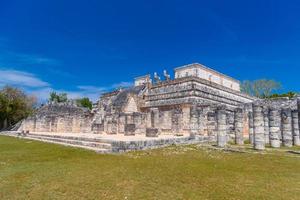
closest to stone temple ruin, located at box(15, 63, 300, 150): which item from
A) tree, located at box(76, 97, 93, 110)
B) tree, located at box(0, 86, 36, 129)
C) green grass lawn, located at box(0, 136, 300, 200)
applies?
tree, located at box(0, 86, 36, 129)

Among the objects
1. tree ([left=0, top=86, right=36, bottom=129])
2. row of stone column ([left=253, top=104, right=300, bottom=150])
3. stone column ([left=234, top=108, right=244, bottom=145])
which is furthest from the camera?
tree ([left=0, top=86, right=36, bottom=129])

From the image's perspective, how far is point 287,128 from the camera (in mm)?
11734

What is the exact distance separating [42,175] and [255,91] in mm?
42502

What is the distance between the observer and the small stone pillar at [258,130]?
9.91 meters

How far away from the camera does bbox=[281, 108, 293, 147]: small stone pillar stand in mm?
11650

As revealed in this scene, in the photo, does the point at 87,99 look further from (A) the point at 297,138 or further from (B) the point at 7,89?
(A) the point at 297,138

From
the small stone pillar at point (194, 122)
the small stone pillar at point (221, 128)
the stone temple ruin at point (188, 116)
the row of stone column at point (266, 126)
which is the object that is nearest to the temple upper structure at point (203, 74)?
the stone temple ruin at point (188, 116)

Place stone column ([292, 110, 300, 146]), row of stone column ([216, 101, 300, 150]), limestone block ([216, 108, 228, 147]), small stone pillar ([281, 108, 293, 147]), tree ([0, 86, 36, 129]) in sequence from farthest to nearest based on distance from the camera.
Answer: tree ([0, 86, 36, 129])
stone column ([292, 110, 300, 146])
small stone pillar ([281, 108, 293, 147])
limestone block ([216, 108, 228, 147])
row of stone column ([216, 101, 300, 150])

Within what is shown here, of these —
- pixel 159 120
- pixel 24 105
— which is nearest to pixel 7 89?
pixel 24 105

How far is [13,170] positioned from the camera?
519cm

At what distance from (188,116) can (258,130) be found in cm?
573

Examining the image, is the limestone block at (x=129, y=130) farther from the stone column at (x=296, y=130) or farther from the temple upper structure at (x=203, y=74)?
the temple upper structure at (x=203, y=74)

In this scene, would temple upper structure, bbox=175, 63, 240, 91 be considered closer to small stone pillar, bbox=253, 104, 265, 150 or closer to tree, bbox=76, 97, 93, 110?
small stone pillar, bbox=253, 104, 265, 150

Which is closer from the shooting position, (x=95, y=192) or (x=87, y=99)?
(x=95, y=192)
